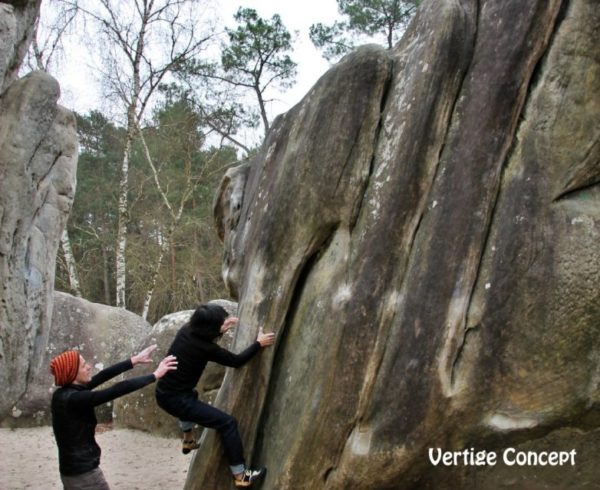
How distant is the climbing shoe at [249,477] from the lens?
4082 mm

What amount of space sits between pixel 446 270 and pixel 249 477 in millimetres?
1883

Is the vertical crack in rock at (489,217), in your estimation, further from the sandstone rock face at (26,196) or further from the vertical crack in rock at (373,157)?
the sandstone rock face at (26,196)

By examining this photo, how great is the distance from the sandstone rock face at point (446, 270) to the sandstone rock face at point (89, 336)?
6.18 metres

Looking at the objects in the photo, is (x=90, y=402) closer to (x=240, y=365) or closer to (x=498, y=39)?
(x=240, y=365)

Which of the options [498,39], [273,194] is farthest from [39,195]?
[498,39]

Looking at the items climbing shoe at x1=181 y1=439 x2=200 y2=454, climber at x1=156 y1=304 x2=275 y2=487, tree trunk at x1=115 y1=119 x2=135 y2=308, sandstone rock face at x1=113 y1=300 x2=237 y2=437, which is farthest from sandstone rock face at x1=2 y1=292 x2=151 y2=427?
climber at x1=156 y1=304 x2=275 y2=487

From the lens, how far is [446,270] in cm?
375

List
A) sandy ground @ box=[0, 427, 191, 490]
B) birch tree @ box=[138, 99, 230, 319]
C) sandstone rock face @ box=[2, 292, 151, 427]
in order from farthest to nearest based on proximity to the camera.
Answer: birch tree @ box=[138, 99, 230, 319] < sandstone rock face @ box=[2, 292, 151, 427] < sandy ground @ box=[0, 427, 191, 490]

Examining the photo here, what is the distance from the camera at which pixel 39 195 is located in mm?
6184

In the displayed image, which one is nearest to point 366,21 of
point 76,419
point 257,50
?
point 257,50

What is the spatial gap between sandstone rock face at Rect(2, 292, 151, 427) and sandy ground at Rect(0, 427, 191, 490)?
82 centimetres

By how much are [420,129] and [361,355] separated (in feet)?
4.93

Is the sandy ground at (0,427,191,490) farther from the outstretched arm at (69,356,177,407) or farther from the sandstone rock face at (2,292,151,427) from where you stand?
the outstretched arm at (69,356,177,407)

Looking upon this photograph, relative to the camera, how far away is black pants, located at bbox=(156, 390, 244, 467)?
4.16m
